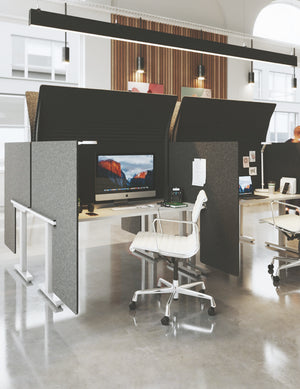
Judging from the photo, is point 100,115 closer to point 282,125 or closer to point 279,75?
point 282,125

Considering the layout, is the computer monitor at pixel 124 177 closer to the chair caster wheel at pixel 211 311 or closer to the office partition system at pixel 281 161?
the chair caster wheel at pixel 211 311

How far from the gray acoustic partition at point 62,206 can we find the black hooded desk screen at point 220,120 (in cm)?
149

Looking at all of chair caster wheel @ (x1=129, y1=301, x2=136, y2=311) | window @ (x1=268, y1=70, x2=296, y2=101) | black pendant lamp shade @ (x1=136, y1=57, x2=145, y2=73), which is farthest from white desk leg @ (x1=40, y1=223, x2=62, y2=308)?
window @ (x1=268, y1=70, x2=296, y2=101)

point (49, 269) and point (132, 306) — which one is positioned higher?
point (49, 269)

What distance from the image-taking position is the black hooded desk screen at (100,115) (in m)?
3.28

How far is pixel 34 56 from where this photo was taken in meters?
9.93

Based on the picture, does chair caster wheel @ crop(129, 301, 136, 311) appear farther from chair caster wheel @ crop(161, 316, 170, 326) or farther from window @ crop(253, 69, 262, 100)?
window @ crop(253, 69, 262, 100)

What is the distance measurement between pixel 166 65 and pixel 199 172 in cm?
511

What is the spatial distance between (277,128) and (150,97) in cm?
762

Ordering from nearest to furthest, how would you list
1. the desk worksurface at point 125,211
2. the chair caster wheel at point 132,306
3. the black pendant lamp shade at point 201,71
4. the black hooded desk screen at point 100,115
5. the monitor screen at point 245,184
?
the chair caster wheel at point 132,306 → the desk worksurface at point 125,211 → the black hooded desk screen at point 100,115 → the monitor screen at point 245,184 → the black pendant lamp shade at point 201,71

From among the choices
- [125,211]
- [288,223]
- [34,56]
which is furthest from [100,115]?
[34,56]

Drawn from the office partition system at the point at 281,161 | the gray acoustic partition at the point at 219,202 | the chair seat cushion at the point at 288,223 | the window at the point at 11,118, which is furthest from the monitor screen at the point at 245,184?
the window at the point at 11,118

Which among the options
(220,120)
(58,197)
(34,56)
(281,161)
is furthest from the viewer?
(34,56)

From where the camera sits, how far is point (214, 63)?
27.9 feet
